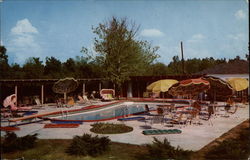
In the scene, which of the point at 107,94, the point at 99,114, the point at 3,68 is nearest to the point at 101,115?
the point at 99,114

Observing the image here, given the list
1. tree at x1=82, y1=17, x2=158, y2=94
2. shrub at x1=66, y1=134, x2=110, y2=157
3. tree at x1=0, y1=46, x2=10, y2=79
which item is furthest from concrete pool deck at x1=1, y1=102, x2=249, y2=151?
tree at x1=82, y1=17, x2=158, y2=94

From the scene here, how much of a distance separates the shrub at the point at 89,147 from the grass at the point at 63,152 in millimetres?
168

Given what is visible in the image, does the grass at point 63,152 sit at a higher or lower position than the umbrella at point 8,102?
lower

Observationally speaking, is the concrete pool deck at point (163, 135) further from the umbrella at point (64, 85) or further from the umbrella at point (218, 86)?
the umbrella at point (64, 85)

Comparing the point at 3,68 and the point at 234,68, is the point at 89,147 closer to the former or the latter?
the point at 3,68

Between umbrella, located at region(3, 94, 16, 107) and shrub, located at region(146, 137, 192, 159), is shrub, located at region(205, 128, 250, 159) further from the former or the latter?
umbrella, located at region(3, 94, 16, 107)

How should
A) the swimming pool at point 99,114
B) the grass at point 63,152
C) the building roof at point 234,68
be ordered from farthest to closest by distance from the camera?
the building roof at point 234,68 < the swimming pool at point 99,114 < the grass at point 63,152

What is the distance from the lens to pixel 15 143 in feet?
27.0

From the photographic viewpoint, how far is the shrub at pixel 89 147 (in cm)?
794

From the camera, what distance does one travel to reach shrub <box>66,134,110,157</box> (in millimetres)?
7938

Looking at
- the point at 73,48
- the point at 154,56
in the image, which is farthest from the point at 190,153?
the point at 73,48

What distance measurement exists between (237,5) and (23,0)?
1278 cm

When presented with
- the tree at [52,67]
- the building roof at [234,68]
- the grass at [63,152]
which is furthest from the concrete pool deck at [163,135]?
the tree at [52,67]

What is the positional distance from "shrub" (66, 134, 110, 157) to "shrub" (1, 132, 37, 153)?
1.48m
